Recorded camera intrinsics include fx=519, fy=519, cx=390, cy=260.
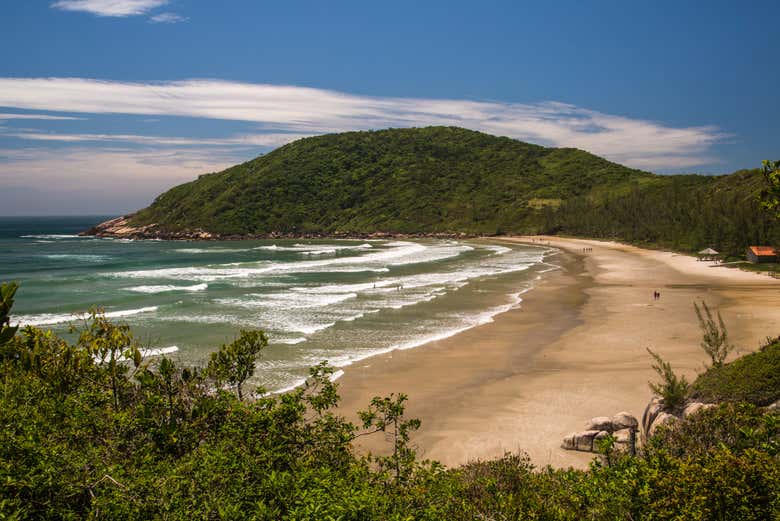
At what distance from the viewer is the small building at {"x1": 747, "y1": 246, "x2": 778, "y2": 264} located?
4794 centimetres

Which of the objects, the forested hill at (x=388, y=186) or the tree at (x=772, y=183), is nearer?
the tree at (x=772, y=183)

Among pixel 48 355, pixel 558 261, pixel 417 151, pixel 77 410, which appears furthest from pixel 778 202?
pixel 417 151

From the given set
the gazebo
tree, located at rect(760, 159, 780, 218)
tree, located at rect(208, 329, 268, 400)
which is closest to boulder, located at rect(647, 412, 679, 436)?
tree, located at rect(760, 159, 780, 218)

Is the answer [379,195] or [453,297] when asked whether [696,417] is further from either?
[379,195]

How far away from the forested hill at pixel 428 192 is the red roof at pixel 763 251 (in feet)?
84.4

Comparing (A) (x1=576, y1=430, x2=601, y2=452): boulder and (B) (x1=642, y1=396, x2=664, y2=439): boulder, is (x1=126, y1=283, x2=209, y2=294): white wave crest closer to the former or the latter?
(A) (x1=576, y1=430, x2=601, y2=452): boulder

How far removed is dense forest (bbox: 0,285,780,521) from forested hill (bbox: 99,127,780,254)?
78.3 metres

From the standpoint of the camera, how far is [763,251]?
160 ft

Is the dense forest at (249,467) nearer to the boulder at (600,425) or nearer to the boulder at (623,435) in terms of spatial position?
the boulder at (623,435)

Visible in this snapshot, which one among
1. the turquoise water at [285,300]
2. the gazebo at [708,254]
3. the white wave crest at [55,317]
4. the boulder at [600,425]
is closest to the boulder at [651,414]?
the boulder at [600,425]

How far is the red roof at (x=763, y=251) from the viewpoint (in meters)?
48.1

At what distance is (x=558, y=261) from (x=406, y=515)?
6161 centimetres

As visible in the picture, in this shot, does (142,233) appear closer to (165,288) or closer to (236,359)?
(165,288)

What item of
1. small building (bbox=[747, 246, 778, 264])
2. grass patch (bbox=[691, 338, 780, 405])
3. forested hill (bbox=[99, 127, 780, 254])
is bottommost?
grass patch (bbox=[691, 338, 780, 405])
